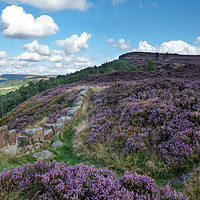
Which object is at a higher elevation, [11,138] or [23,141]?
[11,138]

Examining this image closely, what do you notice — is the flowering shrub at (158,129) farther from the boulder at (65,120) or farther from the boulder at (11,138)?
the boulder at (11,138)

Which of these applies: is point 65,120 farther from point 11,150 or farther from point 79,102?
point 11,150

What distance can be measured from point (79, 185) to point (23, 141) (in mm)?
5008

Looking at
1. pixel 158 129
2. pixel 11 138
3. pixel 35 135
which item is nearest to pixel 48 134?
pixel 35 135

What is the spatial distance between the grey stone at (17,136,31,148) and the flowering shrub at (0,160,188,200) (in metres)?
Answer: 3.38

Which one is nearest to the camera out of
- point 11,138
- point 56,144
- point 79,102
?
point 11,138

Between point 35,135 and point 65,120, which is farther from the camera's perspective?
point 65,120

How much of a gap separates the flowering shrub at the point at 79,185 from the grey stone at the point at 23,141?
3384 millimetres

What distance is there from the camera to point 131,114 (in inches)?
307

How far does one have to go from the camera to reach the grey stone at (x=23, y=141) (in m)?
6.81

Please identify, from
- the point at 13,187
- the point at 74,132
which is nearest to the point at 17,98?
the point at 74,132

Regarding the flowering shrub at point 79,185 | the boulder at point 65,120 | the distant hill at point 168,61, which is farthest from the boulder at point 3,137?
the distant hill at point 168,61

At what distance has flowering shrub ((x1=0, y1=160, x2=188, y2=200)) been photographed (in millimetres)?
2814

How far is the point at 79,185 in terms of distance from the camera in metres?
3.00
